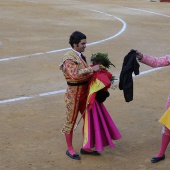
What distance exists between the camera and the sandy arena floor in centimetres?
593

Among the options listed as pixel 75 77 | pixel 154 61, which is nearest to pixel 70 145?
pixel 75 77

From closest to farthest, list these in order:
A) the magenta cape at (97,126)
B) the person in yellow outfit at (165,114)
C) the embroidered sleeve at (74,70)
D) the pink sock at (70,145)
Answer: the embroidered sleeve at (74,70)
the person in yellow outfit at (165,114)
the magenta cape at (97,126)
the pink sock at (70,145)

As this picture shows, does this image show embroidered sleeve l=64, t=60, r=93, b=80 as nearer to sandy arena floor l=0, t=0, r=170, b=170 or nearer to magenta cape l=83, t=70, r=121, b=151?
magenta cape l=83, t=70, r=121, b=151

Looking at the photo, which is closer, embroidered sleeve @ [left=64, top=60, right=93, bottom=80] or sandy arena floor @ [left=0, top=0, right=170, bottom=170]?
embroidered sleeve @ [left=64, top=60, right=93, bottom=80]

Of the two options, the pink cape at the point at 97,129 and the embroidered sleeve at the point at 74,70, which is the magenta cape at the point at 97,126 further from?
the embroidered sleeve at the point at 74,70

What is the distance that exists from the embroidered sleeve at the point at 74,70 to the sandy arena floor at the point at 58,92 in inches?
40.7

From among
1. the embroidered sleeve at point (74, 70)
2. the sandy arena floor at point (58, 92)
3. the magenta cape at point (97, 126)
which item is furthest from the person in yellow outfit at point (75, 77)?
the sandy arena floor at point (58, 92)

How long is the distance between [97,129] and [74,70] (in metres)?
0.78

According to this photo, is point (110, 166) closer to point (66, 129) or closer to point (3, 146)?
point (66, 129)

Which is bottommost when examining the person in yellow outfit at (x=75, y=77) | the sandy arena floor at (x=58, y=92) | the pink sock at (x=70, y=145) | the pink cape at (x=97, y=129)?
the sandy arena floor at (x=58, y=92)

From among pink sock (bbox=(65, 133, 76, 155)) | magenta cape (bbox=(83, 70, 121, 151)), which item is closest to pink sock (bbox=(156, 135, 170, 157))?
magenta cape (bbox=(83, 70, 121, 151))

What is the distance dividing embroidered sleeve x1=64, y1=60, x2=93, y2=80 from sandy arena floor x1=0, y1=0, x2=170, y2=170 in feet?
3.39

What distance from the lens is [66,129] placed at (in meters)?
5.89

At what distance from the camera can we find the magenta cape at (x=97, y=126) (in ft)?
19.0
